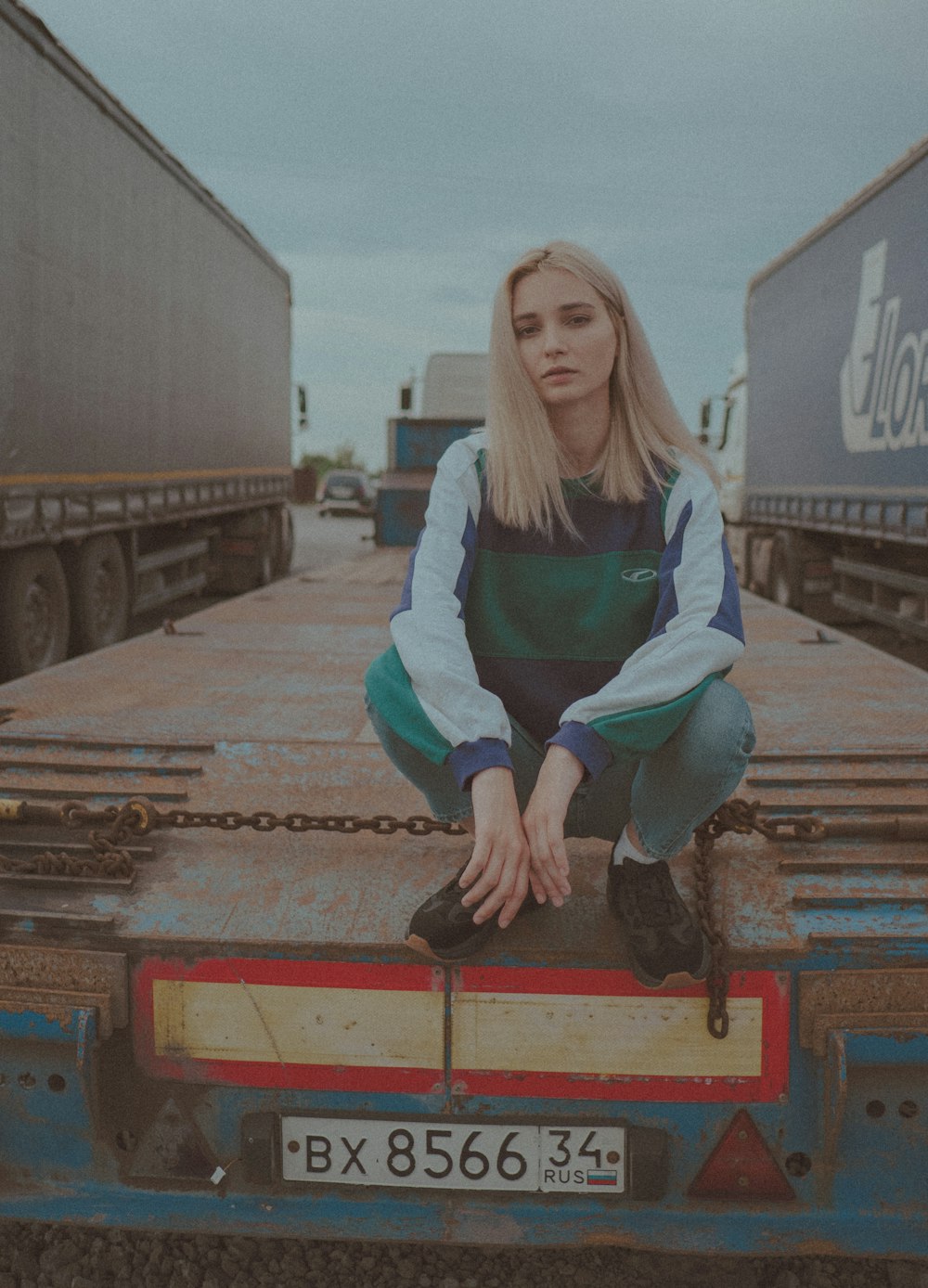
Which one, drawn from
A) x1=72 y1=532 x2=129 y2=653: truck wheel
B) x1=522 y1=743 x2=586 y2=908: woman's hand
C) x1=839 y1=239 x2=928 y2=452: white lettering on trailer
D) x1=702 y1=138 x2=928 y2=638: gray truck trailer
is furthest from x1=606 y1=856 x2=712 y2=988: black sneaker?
x1=72 y1=532 x2=129 y2=653: truck wheel

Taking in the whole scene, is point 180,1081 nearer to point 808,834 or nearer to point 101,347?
point 808,834

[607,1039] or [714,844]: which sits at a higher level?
[714,844]

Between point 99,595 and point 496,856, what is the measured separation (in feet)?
23.7

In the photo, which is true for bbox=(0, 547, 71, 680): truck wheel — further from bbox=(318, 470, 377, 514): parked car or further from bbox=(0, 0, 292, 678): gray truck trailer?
bbox=(318, 470, 377, 514): parked car

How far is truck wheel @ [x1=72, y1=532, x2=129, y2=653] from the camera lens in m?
7.89

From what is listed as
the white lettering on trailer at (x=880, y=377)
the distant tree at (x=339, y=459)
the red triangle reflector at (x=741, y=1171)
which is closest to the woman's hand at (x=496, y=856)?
the red triangle reflector at (x=741, y=1171)

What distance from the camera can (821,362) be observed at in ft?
33.5

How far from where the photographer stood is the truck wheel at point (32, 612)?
6734 mm

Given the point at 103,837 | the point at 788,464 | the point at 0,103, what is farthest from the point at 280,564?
the point at 103,837

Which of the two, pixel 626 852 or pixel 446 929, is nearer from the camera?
pixel 446 929

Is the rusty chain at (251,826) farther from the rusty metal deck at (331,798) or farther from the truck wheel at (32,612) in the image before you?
the truck wheel at (32,612)

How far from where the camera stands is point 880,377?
846 centimetres

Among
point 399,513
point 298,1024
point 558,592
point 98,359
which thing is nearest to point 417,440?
Answer: point 399,513

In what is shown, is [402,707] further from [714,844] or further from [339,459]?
[339,459]
